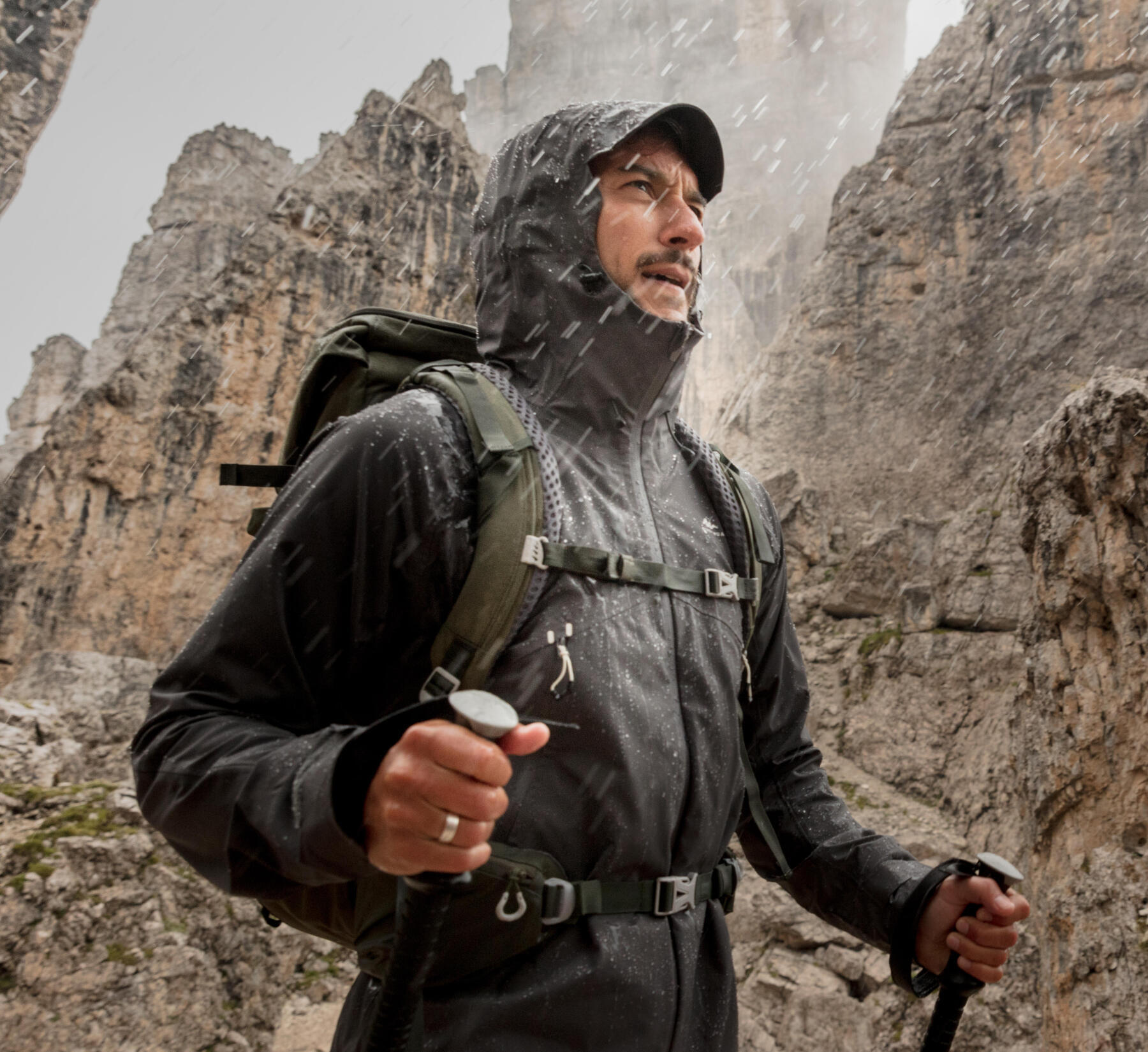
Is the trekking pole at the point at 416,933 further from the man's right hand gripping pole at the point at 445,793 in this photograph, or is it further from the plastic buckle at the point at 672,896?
the plastic buckle at the point at 672,896

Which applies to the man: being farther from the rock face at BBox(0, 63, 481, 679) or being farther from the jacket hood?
the rock face at BBox(0, 63, 481, 679)

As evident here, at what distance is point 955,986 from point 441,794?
1124 millimetres

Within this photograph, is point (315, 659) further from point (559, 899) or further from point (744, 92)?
point (744, 92)

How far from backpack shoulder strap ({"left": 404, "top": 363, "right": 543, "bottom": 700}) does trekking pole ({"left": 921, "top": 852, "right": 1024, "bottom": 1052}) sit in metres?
0.95

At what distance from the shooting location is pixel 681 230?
1.66 metres

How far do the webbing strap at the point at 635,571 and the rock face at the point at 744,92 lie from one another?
35.7 metres

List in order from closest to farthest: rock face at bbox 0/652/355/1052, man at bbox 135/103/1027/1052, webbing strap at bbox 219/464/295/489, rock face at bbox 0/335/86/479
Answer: man at bbox 135/103/1027/1052 → webbing strap at bbox 219/464/295/489 → rock face at bbox 0/652/355/1052 → rock face at bbox 0/335/86/479

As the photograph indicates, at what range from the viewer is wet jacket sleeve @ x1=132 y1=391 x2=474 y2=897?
101cm

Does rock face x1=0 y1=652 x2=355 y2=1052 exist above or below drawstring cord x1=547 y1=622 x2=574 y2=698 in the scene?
below

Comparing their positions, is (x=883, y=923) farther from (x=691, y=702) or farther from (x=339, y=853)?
(x=339, y=853)

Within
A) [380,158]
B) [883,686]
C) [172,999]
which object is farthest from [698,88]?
[172,999]

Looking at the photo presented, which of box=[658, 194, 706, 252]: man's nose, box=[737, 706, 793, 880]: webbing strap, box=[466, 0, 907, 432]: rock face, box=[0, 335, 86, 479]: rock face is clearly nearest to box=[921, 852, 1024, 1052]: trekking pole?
box=[737, 706, 793, 880]: webbing strap

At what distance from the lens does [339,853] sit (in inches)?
38.0

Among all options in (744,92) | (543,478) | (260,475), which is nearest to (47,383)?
(260,475)
